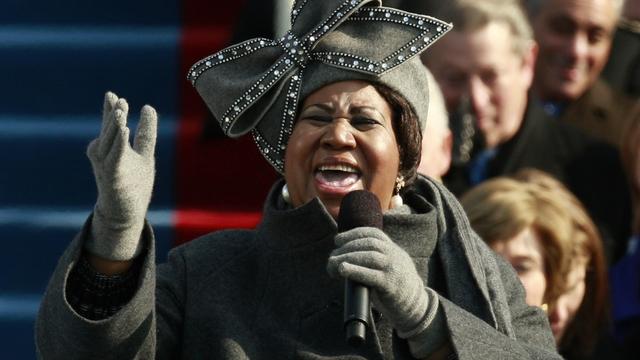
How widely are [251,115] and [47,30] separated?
2.85 meters

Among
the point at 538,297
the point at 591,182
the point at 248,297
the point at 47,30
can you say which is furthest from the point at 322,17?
the point at 47,30

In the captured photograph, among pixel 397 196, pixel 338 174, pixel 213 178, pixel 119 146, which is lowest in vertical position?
pixel 213 178

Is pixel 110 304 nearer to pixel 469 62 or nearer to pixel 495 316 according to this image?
pixel 495 316

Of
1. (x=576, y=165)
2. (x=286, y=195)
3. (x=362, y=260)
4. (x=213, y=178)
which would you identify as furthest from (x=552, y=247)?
(x=362, y=260)

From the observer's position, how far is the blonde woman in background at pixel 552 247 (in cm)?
477

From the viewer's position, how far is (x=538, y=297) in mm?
4777

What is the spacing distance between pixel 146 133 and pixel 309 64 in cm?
53

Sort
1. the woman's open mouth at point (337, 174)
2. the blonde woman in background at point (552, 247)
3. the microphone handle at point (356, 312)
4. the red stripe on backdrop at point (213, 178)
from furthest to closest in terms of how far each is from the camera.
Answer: the red stripe on backdrop at point (213, 178), the blonde woman in background at point (552, 247), the woman's open mouth at point (337, 174), the microphone handle at point (356, 312)

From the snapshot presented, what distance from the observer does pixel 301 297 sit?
3566mm

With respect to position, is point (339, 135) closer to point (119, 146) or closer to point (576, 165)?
point (119, 146)

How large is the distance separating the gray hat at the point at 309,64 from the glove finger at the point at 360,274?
0.58 meters

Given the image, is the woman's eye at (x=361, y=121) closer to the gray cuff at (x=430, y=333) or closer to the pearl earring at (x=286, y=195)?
the pearl earring at (x=286, y=195)

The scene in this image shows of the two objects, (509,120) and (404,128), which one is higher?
(404,128)

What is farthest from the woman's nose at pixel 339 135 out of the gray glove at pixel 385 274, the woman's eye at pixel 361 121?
the gray glove at pixel 385 274
